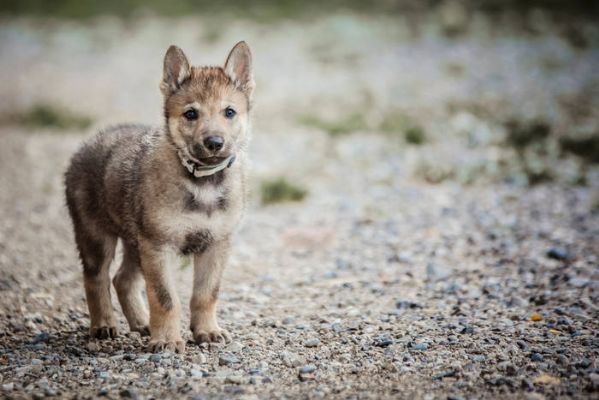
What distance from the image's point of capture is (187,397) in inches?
157

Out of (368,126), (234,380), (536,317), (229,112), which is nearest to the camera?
(234,380)

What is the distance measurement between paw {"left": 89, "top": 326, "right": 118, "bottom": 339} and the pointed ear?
2053 millimetres

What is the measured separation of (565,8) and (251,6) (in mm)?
11369

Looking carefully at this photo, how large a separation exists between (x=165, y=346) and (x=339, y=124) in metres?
7.85

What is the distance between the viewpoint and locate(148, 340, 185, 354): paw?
4.68m

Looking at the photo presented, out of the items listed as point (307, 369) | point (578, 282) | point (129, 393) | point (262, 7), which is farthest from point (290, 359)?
point (262, 7)

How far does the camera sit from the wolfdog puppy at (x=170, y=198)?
15.3 feet

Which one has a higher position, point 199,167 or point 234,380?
point 199,167

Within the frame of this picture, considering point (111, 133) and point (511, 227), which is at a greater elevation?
point (111, 133)

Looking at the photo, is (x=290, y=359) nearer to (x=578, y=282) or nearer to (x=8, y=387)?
(x=8, y=387)

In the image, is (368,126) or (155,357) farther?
(368,126)

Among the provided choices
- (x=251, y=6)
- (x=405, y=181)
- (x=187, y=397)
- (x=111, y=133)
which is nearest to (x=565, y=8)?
(x=251, y=6)

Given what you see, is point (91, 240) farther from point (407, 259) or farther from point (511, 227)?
point (511, 227)

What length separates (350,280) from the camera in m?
6.50
